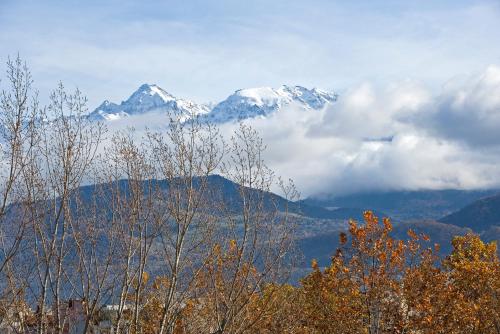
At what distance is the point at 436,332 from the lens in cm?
3328

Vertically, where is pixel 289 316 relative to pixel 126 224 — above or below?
below

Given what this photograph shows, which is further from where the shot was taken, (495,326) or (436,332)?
(495,326)

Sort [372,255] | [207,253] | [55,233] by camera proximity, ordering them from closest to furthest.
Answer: [55,233] < [207,253] < [372,255]

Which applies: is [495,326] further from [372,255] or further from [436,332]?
[372,255]

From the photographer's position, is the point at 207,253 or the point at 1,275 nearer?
the point at 1,275

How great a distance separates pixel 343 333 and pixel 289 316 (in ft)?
12.7

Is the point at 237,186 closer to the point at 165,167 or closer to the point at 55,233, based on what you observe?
the point at 165,167

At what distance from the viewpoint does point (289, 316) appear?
108ft

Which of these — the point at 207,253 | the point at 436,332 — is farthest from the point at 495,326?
the point at 207,253

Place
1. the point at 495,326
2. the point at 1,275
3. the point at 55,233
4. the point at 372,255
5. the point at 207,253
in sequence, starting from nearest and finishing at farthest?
the point at 55,233
the point at 1,275
the point at 207,253
the point at 372,255
the point at 495,326

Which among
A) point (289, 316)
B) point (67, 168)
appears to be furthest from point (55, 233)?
point (289, 316)

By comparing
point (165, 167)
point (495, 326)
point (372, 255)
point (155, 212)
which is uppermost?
point (165, 167)

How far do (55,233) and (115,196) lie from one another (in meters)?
3.59

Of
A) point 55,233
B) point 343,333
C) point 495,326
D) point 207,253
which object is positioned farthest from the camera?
point 495,326
